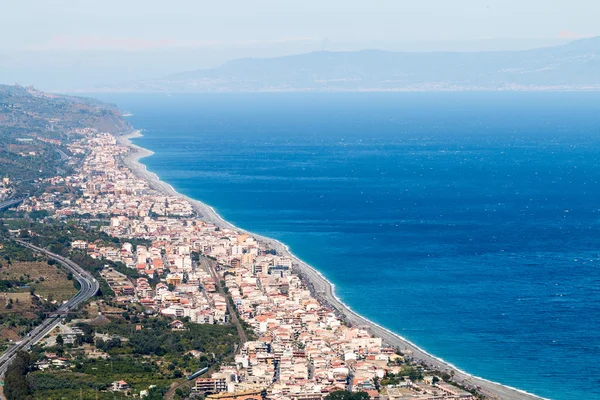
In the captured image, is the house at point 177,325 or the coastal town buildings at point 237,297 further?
the house at point 177,325

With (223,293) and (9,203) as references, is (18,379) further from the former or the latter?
(9,203)

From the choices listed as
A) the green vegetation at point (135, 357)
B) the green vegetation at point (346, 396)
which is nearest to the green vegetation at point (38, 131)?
the green vegetation at point (135, 357)

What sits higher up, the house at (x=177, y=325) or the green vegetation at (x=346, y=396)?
the house at (x=177, y=325)

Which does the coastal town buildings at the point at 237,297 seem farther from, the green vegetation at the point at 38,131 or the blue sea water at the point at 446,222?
the green vegetation at the point at 38,131

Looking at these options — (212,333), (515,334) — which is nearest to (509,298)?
(515,334)

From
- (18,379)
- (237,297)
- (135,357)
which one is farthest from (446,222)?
(18,379)

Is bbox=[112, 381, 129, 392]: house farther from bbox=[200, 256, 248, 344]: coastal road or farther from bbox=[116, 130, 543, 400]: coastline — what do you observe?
bbox=[116, 130, 543, 400]: coastline

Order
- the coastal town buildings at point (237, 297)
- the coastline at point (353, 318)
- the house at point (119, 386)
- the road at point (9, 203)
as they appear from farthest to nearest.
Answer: the road at point (9, 203) < the coastline at point (353, 318) < the coastal town buildings at point (237, 297) < the house at point (119, 386)
